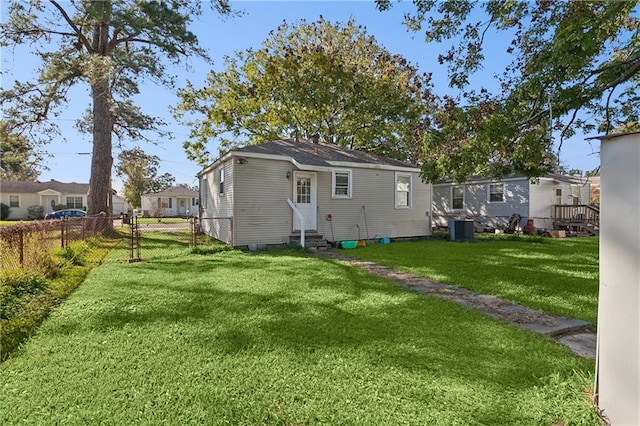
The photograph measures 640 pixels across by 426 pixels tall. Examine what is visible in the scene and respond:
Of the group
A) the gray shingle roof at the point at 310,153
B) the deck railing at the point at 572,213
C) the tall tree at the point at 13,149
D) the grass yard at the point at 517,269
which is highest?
the tall tree at the point at 13,149

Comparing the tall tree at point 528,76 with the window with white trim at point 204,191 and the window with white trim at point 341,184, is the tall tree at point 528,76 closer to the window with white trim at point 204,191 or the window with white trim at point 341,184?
the window with white trim at point 341,184

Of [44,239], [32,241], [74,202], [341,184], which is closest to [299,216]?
[341,184]

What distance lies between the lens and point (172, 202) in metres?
43.1

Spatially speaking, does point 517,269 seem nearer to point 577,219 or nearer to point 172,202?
point 577,219

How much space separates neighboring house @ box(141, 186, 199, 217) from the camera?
42250 mm

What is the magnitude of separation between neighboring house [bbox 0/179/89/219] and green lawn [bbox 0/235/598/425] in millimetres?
36705

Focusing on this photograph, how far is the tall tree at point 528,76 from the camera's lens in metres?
5.44

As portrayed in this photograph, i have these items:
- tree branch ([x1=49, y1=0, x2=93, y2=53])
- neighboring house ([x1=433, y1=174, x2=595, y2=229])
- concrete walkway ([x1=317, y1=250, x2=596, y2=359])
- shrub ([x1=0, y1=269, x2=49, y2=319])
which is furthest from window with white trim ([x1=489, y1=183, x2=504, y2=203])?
tree branch ([x1=49, y1=0, x2=93, y2=53])

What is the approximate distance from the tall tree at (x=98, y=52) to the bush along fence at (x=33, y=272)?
6.42 m

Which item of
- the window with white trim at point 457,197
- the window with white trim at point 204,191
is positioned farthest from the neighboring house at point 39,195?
the window with white trim at point 457,197

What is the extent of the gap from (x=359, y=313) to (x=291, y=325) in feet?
3.21

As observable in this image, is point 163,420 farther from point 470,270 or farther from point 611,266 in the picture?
point 470,270

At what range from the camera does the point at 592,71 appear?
6301 mm

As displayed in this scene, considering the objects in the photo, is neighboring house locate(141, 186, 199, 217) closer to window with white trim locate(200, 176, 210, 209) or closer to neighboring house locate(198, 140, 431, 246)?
window with white trim locate(200, 176, 210, 209)
